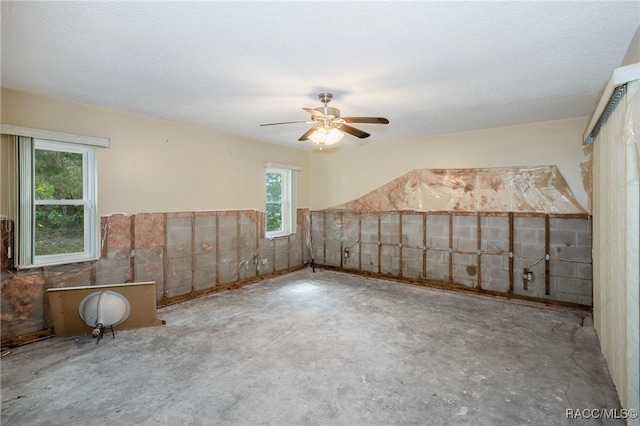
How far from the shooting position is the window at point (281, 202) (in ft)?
19.6

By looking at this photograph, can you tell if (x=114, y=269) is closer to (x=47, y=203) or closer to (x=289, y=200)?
(x=47, y=203)

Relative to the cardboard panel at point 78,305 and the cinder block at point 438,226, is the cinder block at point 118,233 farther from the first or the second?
the cinder block at point 438,226

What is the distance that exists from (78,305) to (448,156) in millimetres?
5322

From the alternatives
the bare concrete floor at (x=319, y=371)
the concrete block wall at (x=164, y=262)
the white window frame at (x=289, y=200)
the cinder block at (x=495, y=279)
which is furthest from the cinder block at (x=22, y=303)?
the cinder block at (x=495, y=279)

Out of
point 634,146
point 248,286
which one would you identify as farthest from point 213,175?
point 634,146

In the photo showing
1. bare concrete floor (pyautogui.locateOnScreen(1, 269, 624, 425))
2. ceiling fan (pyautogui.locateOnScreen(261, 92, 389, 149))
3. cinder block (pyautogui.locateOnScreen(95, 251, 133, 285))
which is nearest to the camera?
bare concrete floor (pyautogui.locateOnScreen(1, 269, 624, 425))

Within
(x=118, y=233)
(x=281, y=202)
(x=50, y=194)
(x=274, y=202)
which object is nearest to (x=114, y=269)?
(x=118, y=233)

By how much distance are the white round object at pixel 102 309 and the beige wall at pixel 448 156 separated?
404 cm

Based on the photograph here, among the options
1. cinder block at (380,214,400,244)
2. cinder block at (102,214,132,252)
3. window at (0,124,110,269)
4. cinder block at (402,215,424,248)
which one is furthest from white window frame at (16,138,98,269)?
cinder block at (402,215,424,248)

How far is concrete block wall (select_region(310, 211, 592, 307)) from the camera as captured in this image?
13.6 ft

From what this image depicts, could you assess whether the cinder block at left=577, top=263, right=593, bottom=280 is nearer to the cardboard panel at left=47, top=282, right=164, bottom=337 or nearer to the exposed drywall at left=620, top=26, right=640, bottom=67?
the exposed drywall at left=620, top=26, right=640, bottom=67

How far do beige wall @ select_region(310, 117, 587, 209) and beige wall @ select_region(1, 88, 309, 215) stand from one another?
53.1 inches

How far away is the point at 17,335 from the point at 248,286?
9.06ft

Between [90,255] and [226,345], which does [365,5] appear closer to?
[226,345]
